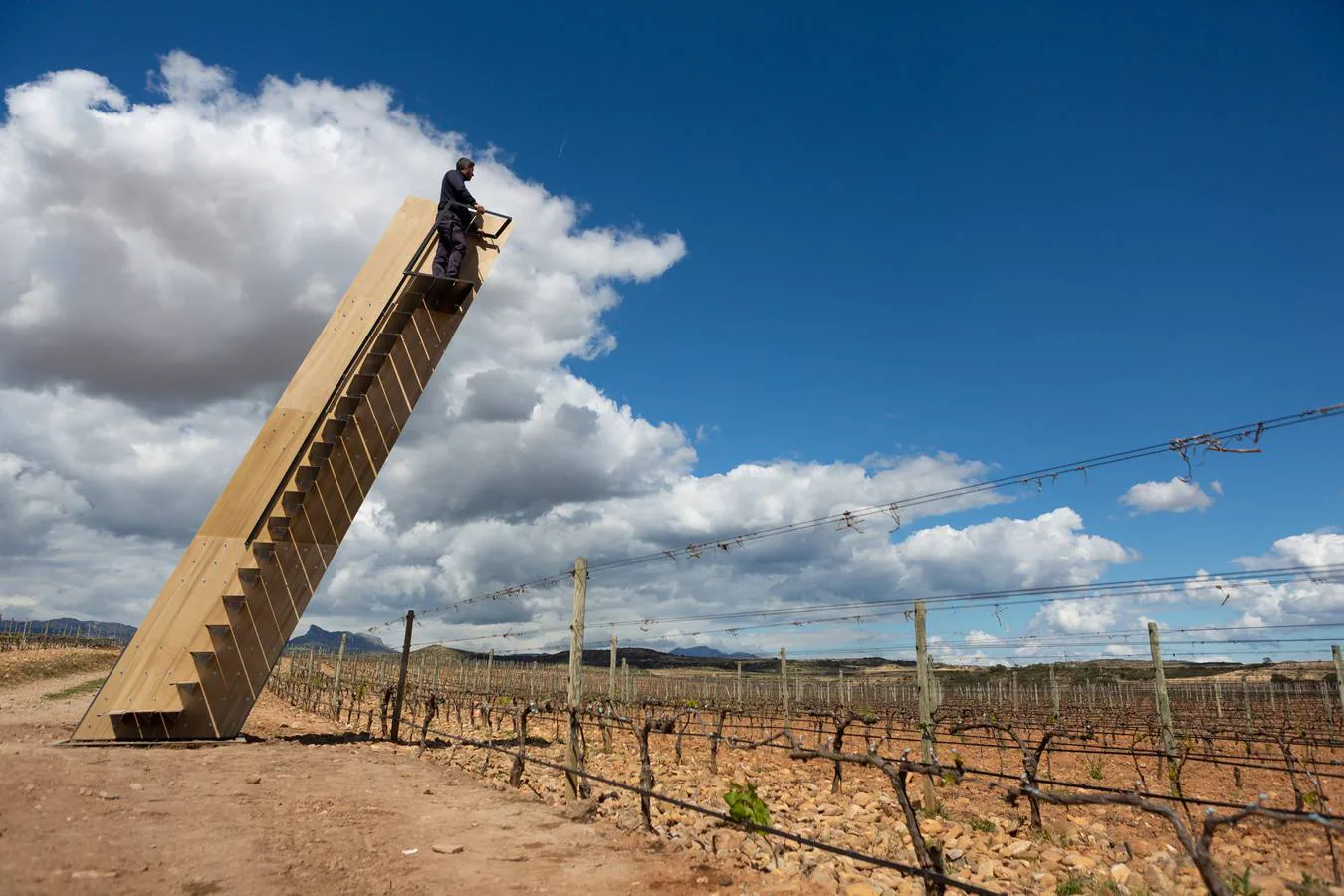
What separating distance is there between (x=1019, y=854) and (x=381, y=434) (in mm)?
12057

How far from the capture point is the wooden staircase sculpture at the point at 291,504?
1262cm

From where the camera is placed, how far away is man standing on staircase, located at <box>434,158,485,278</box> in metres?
13.8

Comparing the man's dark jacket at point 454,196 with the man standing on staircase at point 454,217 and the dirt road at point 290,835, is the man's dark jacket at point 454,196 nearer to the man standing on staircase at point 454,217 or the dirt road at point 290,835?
the man standing on staircase at point 454,217

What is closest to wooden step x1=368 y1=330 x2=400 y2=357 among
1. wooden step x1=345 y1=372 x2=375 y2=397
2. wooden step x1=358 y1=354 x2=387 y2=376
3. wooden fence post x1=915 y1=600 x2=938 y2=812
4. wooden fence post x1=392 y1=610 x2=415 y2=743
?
wooden step x1=358 y1=354 x2=387 y2=376

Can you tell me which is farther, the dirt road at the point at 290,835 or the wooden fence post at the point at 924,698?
the wooden fence post at the point at 924,698

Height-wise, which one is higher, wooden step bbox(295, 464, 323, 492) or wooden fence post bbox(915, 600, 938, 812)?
wooden step bbox(295, 464, 323, 492)

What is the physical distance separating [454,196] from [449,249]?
947 mm

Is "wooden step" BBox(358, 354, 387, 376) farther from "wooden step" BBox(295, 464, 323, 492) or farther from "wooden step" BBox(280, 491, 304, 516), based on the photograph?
"wooden step" BBox(280, 491, 304, 516)

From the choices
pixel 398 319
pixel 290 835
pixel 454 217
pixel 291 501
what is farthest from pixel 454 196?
pixel 290 835

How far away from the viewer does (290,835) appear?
727 centimetres

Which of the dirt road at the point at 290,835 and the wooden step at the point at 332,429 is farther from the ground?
the wooden step at the point at 332,429

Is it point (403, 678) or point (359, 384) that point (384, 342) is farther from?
point (403, 678)

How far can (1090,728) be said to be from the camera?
20.3 meters

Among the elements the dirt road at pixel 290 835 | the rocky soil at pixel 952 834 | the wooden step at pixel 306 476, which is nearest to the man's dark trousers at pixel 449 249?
the wooden step at pixel 306 476
